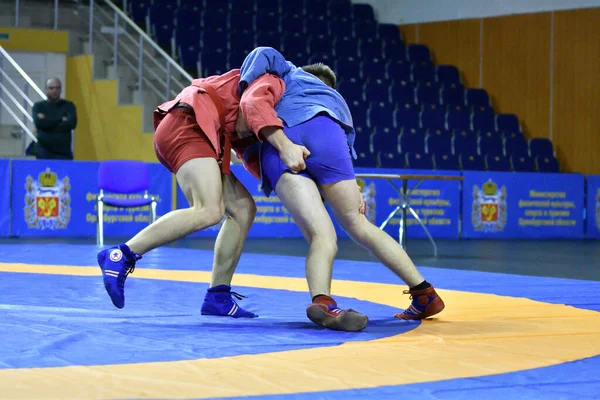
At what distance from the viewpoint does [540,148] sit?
47.4 ft

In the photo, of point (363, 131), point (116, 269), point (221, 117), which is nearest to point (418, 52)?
point (363, 131)

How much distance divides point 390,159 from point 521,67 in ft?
14.1

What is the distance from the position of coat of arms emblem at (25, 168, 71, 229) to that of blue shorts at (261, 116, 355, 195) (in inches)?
271

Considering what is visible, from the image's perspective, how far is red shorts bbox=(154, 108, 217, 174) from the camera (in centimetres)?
355

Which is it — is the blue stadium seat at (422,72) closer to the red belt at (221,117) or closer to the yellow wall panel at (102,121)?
the yellow wall panel at (102,121)

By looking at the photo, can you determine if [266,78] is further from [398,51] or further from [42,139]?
[398,51]

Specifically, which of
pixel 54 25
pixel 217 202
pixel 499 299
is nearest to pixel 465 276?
pixel 499 299

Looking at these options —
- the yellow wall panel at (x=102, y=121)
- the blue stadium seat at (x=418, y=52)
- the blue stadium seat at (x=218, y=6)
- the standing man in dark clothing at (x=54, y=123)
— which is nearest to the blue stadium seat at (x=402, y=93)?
the blue stadium seat at (x=418, y=52)

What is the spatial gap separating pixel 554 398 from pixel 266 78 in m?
1.77

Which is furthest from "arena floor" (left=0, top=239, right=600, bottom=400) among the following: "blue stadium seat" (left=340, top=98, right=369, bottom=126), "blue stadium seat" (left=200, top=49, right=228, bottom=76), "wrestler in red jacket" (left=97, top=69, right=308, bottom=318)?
"blue stadium seat" (left=340, top=98, right=369, bottom=126)

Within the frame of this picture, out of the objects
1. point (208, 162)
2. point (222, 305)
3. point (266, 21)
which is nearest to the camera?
point (208, 162)

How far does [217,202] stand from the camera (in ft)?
11.6

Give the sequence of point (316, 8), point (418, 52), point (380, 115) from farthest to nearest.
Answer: point (418, 52) < point (316, 8) < point (380, 115)

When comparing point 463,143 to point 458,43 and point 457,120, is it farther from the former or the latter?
point 458,43
